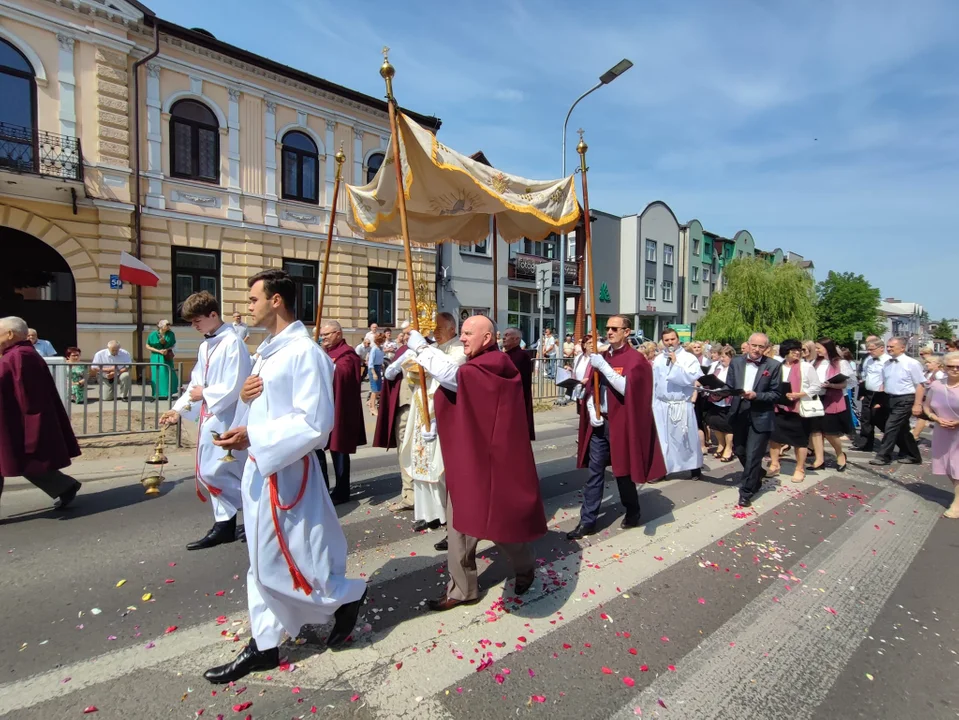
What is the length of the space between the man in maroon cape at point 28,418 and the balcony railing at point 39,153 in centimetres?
1032

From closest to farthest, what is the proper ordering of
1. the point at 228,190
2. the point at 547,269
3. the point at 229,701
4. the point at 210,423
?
1. the point at 229,701
2. the point at 210,423
3. the point at 547,269
4. the point at 228,190

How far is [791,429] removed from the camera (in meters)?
7.26

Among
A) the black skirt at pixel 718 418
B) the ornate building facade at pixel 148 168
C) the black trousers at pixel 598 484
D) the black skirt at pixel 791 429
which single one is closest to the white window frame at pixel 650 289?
the ornate building facade at pixel 148 168

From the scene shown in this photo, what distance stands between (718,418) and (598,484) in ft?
14.4

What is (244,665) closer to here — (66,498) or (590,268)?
(66,498)

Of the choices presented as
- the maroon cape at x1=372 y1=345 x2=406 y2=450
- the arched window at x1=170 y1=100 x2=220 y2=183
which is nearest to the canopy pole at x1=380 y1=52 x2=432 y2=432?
the maroon cape at x1=372 y1=345 x2=406 y2=450

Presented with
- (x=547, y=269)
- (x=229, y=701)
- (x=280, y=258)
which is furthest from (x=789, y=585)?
A: (x=280, y=258)

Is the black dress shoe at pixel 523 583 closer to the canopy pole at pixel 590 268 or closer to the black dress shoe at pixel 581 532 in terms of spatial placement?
the black dress shoe at pixel 581 532

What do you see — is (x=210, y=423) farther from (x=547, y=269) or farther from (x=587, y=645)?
(x=547, y=269)

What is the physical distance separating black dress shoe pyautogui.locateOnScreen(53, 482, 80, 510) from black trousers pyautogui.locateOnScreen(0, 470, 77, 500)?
0.04 meters

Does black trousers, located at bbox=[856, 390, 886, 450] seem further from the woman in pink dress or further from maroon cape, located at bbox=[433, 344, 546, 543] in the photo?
maroon cape, located at bbox=[433, 344, 546, 543]

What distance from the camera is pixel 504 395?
3318 mm

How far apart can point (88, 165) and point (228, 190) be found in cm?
335

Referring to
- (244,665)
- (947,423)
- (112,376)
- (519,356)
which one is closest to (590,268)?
(519,356)
